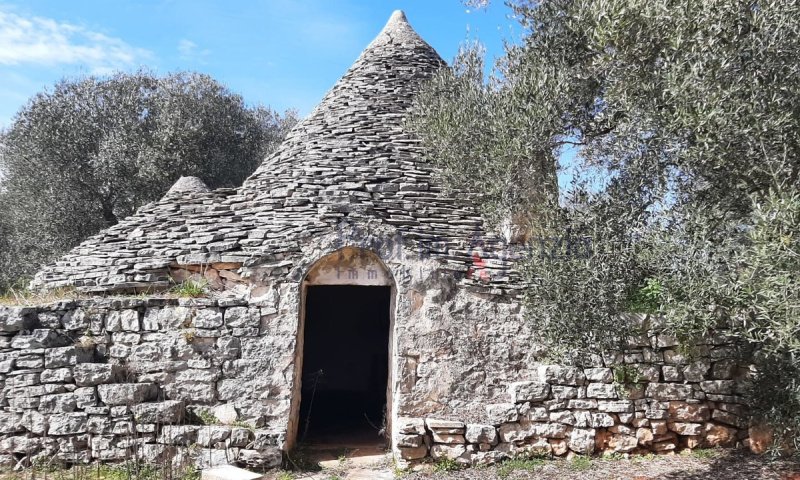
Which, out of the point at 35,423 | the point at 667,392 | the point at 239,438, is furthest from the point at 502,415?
the point at 35,423

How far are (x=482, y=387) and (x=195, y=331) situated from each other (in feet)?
10.2

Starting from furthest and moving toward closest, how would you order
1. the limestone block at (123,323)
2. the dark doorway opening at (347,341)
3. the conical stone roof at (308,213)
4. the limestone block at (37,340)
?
the dark doorway opening at (347,341)
the conical stone roof at (308,213)
the limestone block at (123,323)
the limestone block at (37,340)

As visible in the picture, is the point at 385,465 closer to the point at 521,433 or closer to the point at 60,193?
the point at 521,433

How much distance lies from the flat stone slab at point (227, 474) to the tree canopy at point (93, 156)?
10268 millimetres

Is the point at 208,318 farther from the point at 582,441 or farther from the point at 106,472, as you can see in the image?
the point at 582,441

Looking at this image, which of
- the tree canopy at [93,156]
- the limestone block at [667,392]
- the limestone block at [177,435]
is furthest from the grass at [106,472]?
the tree canopy at [93,156]

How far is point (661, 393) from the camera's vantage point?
5742mm

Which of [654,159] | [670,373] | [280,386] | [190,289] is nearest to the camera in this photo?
[654,159]

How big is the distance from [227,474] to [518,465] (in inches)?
108

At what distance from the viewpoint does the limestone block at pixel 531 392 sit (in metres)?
5.72

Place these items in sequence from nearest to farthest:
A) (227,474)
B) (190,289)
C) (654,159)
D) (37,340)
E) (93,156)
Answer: (227,474), (654,159), (37,340), (190,289), (93,156)

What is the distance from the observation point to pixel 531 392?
18.8ft

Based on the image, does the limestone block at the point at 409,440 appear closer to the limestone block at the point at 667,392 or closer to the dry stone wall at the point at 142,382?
the dry stone wall at the point at 142,382

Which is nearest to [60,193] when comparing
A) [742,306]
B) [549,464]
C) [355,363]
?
[355,363]
